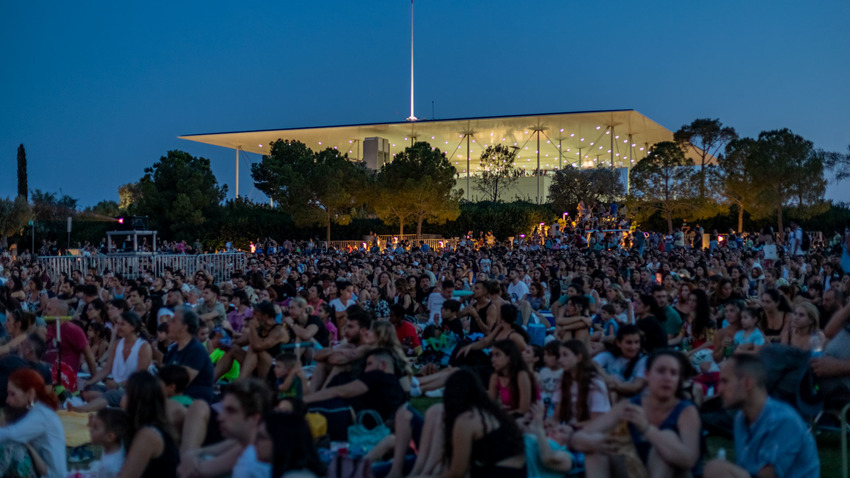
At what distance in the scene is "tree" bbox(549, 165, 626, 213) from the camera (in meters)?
47.2

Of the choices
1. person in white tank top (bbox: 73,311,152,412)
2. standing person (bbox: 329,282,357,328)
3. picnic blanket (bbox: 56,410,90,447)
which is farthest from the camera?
standing person (bbox: 329,282,357,328)

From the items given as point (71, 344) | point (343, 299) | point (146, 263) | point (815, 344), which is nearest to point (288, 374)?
point (71, 344)

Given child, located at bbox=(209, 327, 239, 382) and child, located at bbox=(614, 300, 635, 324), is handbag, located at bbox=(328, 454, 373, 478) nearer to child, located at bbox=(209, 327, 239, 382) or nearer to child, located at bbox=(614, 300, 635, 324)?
child, located at bbox=(209, 327, 239, 382)

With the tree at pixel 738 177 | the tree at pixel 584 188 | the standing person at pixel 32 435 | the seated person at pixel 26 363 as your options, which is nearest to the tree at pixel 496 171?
the tree at pixel 584 188

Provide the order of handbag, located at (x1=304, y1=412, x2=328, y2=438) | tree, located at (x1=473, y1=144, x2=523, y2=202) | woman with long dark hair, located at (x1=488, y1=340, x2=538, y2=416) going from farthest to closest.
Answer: tree, located at (x1=473, y1=144, x2=523, y2=202), woman with long dark hair, located at (x1=488, y1=340, x2=538, y2=416), handbag, located at (x1=304, y1=412, x2=328, y2=438)

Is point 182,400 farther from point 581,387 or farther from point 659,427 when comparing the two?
point 659,427

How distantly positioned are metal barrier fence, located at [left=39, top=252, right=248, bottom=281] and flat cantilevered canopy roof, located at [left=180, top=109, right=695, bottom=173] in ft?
91.9

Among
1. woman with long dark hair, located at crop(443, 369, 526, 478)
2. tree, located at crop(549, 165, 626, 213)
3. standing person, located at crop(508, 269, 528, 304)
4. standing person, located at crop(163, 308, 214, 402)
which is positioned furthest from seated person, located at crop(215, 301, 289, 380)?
tree, located at crop(549, 165, 626, 213)

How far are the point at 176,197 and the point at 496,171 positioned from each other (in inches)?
861

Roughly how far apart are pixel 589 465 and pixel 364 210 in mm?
45740

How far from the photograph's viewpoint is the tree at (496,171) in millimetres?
52719

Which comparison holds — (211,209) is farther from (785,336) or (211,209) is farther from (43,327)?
(785,336)

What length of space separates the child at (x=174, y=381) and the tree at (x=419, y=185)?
3599 centimetres

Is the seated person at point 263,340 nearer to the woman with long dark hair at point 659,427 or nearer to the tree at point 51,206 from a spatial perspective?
the woman with long dark hair at point 659,427
